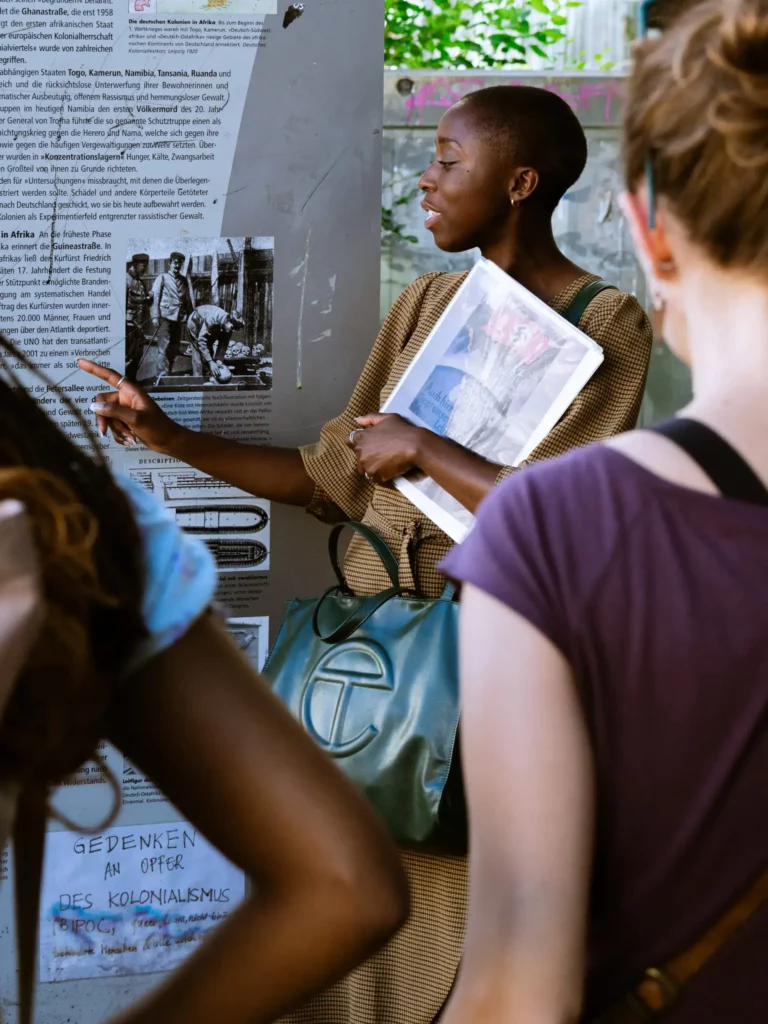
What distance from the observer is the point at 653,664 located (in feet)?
3.10

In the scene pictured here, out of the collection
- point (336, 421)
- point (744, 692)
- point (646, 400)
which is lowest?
point (646, 400)

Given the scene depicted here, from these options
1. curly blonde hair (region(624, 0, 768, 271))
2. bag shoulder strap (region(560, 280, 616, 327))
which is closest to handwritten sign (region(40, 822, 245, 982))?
bag shoulder strap (region(560, 280, 616, 327))

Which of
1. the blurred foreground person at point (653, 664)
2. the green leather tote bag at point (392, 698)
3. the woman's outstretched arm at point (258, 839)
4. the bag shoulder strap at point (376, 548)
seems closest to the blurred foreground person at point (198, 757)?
the woman's outstretched arm at point (258, 839)

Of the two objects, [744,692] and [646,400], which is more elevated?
[744,692]

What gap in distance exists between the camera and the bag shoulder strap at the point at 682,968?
961 mm

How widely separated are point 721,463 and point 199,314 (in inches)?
77.6

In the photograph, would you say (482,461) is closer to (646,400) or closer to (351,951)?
(351,951)

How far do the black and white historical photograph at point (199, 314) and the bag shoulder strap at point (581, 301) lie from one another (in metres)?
0.73

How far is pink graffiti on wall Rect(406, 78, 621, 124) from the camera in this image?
162 inches

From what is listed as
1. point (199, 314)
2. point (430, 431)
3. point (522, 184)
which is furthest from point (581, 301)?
point (199, 314)

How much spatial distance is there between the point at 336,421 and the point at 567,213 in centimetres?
178

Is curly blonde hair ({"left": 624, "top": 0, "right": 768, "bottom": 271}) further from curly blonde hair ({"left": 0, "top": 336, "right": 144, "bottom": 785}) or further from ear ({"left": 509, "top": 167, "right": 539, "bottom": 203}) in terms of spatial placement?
ear ({"left": 509, "top": 167, "right": 539, "bottom": 203})

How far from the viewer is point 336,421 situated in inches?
108

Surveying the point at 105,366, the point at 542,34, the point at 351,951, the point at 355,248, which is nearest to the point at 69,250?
the point at 105,366
